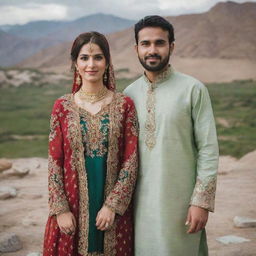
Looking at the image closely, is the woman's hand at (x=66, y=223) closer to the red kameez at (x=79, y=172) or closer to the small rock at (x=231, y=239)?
the red kameez at (x=79, y=172)

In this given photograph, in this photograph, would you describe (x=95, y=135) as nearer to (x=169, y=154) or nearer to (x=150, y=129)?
(x=150, y=129)

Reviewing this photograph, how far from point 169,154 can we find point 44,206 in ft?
11.4

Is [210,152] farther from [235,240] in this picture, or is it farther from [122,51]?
[122,51]

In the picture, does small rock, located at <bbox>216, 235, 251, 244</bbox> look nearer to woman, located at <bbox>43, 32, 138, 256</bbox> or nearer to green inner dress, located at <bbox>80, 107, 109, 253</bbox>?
woman, located at <bbox>43, 32, 138, 256</bbox>

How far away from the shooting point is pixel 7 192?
20.0 ft

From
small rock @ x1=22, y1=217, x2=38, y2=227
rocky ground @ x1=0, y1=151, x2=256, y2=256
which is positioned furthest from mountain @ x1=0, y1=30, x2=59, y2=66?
small rock @ x1=22, y1=217, x2=38, y2=227

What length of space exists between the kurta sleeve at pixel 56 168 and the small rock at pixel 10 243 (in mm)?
1881

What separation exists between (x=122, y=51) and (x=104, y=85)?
3468 cm

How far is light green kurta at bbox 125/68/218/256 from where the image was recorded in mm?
2385

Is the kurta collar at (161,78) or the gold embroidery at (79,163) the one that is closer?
the gold embroidery at (79,163)

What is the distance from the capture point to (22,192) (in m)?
6.34

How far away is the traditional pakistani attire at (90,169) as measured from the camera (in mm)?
2303

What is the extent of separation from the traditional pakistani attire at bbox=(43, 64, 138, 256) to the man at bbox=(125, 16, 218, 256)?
115mm

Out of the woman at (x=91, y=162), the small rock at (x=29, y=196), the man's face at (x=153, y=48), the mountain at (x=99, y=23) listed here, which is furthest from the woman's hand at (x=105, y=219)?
the mountain at (x=99, y=23)
